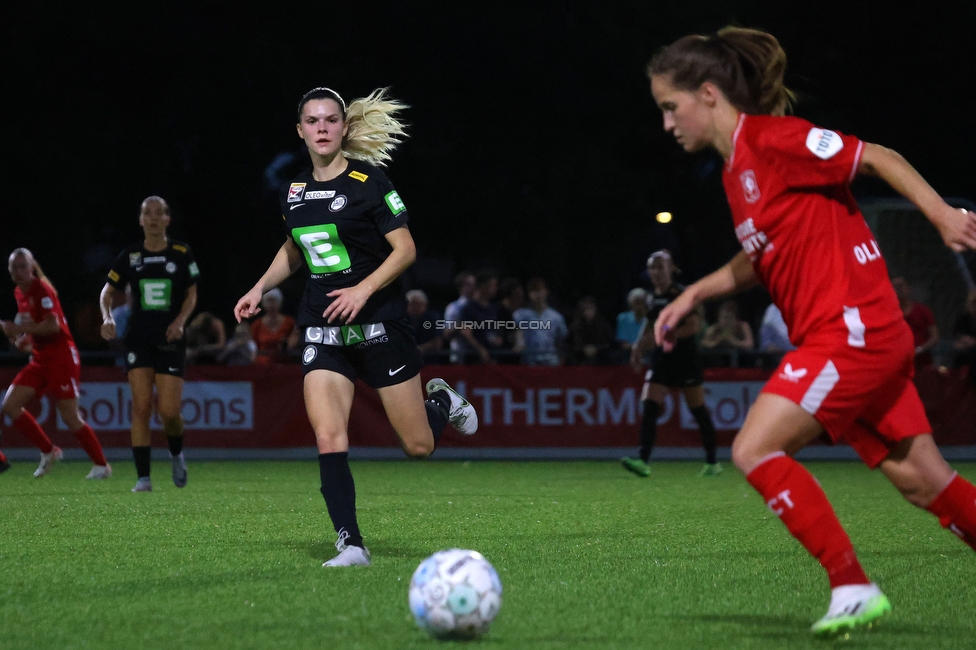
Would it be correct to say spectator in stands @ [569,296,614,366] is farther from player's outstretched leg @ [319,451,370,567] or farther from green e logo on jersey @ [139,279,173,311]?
player's outstretched leg @ [319,451,370,567]

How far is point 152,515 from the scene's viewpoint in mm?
8609

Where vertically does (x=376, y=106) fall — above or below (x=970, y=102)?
below

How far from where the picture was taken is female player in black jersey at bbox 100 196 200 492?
10484 mm

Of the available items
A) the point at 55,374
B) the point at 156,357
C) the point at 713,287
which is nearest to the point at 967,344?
the point at 156,357

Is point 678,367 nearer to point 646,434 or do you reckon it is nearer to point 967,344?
point 646,434

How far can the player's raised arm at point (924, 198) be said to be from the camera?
4.05 meters

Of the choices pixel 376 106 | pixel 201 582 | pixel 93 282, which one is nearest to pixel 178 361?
pixel 376 106

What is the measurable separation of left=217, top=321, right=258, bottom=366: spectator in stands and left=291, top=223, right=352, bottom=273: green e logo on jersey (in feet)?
33.0

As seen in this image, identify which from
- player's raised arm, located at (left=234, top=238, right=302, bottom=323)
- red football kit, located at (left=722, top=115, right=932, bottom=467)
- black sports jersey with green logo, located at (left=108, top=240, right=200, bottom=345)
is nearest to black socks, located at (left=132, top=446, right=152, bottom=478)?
black sports jersey with green logo, located at (left=108, top=240, right=200, bottom=345)

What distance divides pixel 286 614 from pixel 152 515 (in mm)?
4052

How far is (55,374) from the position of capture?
Result: 12.2m

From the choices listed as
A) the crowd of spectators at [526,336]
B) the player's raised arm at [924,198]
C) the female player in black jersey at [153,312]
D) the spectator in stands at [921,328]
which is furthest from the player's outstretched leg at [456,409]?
the spectator in stands at [921,328]

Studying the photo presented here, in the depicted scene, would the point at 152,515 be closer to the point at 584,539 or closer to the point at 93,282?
the point at 584,539

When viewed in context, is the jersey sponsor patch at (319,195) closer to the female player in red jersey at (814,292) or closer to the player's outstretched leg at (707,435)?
the female player in red jersey at (814,292)
